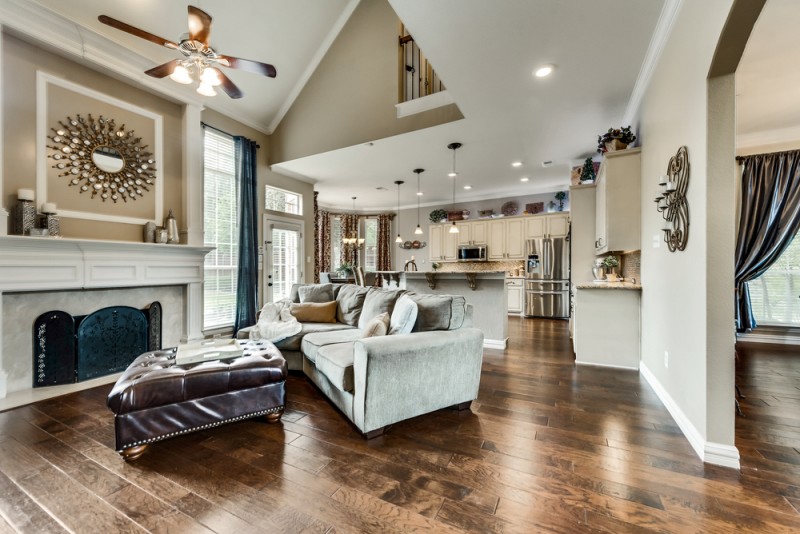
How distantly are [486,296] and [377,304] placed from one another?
1811mm

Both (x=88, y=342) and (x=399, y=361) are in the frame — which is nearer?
(x=399, y=361)

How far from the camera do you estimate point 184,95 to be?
4.08 metres

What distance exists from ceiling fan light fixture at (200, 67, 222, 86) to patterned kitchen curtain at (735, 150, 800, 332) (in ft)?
20.9

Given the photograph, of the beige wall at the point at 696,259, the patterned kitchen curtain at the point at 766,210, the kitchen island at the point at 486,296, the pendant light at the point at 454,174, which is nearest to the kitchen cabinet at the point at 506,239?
the pendant light at the point at 454,174

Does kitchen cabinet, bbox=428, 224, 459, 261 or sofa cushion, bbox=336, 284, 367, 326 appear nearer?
sofa cushion, bbox=336, 284, 367, 326

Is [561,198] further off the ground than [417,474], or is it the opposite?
[561,198]

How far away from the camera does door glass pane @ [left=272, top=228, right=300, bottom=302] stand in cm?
570

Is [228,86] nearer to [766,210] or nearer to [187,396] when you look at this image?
[187,396]

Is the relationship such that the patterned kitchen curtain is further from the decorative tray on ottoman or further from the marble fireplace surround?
the marble fireplace surround

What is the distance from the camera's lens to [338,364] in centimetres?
224

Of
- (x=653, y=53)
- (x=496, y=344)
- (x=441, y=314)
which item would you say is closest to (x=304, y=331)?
(x=441, y=314)

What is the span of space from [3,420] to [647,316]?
534 centimetres

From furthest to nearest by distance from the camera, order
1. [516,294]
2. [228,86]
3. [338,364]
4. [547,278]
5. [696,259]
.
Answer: [516,294]
[547,278]
[228,86]
[338,364]
[696,259]

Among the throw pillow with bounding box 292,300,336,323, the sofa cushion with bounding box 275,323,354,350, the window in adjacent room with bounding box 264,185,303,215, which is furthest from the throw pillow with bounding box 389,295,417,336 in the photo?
the window in adjacent room with bounding box 264,185,303,215
